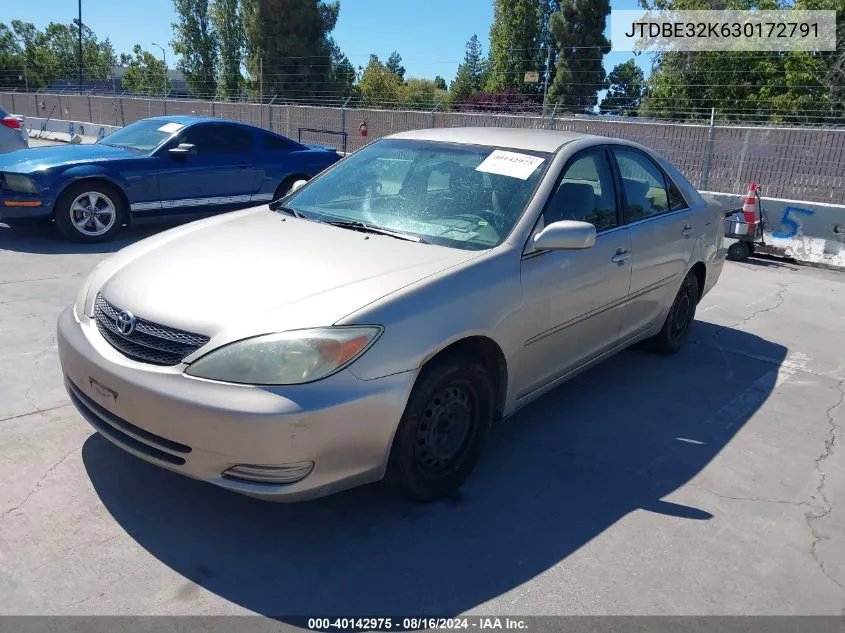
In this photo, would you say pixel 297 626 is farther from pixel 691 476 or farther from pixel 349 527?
pixel 691 476

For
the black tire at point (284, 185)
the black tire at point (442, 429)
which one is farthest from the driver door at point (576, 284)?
the black tire at point (284, 185)

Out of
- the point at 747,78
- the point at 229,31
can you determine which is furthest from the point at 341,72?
the point at 747,78

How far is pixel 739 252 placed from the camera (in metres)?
9.39

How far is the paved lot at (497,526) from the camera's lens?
2.72 meters

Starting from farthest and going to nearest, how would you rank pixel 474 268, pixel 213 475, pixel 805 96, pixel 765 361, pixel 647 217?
pixel 805 96
pixel 765 361
pixel 647 217
pixel 474 268
pixel 213 475

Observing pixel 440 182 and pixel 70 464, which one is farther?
pixel 440 182

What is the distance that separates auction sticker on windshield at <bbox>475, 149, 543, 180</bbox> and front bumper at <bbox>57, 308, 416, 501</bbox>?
159 cm

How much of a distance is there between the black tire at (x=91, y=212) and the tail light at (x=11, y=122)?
5.42m

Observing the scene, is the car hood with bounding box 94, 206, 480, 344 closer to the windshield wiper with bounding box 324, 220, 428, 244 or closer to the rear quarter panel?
the windshield wiper with bounding box 324, 220, 428, 244

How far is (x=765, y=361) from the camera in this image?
5625 mm

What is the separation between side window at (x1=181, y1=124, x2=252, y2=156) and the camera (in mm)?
8836

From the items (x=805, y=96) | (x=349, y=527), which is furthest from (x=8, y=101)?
(x=349, y=527)

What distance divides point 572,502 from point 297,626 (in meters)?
1.50

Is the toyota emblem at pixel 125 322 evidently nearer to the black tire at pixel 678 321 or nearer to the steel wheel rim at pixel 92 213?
the black tire at pixel 678 321
